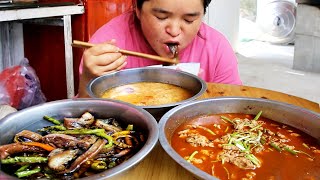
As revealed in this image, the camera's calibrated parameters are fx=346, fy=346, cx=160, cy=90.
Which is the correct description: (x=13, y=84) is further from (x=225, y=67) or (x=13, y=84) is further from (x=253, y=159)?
(x=253, y=159)

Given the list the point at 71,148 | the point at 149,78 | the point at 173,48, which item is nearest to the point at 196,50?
the point at 173,48

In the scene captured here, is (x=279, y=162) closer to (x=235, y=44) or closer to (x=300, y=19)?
(x=300, y=19)

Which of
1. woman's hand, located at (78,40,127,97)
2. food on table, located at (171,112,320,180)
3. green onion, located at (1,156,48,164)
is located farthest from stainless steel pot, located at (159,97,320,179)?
woman's hand, located at (78,40,127,97)

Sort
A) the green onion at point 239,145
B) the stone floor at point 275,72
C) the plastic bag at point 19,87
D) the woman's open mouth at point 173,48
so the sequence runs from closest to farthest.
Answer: the green onion at point 239,145 → the woman's open mouth at point 173,48 → the plastic bag at point 19,87 → the stone floor at point 275,72

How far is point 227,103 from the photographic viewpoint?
1379 millimetres

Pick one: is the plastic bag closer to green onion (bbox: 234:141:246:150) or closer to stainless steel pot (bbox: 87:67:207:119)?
stainless steel pot (bbox: 87:67:207:119)

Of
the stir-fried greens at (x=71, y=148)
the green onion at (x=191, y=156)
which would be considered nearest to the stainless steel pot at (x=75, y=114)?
the stir-fried greens at (x=71, y=148)

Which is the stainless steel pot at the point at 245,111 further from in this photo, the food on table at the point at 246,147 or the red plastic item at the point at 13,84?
the red plastic item at the point at 13,84

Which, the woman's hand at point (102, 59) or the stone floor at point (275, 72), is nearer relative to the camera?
the woman's hand at point (102, 59)

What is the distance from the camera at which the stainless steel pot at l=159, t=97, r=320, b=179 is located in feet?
3.95

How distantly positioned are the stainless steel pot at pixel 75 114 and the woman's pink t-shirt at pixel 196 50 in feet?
3.18

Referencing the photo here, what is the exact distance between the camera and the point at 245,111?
1.39m

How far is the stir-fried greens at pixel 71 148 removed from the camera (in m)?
0.90

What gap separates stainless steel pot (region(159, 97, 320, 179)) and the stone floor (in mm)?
3722
